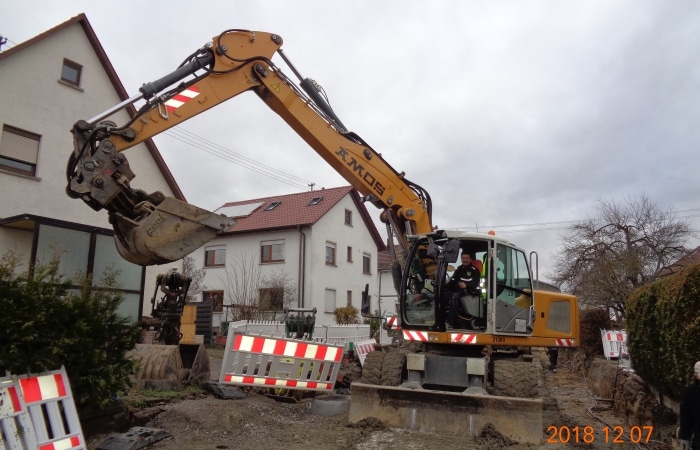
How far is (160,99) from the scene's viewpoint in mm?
6492

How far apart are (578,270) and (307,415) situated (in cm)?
2062

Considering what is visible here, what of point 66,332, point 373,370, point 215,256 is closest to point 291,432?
point 373,370

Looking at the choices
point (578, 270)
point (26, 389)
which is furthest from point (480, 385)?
point (578, 270)

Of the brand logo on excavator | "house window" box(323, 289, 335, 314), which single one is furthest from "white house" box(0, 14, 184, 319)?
"house window" box(323, 289, 335, 314)

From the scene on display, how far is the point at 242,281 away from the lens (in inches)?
1088

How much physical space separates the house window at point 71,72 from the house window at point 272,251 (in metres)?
15.4

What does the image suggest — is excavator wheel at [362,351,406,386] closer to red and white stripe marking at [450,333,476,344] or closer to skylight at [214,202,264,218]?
red and white stripe marking at [450,333,476,344]

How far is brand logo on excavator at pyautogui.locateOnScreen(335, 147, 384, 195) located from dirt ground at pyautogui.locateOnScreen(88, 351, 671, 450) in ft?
11.1

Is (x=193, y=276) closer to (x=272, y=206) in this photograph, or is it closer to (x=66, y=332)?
(x=272, y=206)

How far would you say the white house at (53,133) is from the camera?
10.5m

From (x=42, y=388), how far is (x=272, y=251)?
2287 cm

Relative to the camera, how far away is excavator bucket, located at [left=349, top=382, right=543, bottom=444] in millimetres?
6535

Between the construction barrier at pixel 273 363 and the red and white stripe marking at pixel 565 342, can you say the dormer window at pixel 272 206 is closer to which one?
the construction barrier at pixel 273 363
